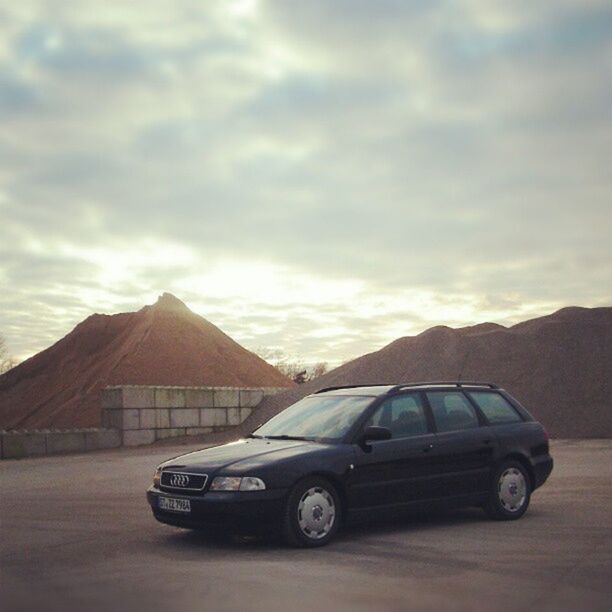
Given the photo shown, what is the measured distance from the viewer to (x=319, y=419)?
9.80m

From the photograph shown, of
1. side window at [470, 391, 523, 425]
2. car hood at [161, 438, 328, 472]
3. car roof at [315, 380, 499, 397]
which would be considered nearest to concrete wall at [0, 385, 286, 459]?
car roof at [315, 380, 499, 397]

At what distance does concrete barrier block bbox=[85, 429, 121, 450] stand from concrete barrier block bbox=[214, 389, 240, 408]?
4.41 meters

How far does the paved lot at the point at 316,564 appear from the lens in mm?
6250

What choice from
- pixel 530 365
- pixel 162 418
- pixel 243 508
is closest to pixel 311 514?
pixel 243 508

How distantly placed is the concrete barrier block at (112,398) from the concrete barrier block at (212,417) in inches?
137

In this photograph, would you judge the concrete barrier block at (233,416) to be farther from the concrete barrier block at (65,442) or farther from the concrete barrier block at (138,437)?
the concrete barrier block at (65,442)

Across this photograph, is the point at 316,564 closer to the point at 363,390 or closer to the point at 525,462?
the point at 363,390

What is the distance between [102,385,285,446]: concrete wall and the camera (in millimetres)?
26469

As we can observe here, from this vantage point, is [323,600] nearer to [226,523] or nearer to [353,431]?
[226,523]

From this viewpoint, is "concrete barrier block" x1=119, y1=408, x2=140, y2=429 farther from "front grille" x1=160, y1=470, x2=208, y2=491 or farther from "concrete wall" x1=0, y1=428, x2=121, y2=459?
"front grille" x1=160, y1=470, x2=208, y2=491

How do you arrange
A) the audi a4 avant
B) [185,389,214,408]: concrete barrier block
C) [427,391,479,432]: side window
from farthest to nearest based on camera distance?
[185,389,214,408]: concrete barrier block, [427,391,479,432]: side window, the audi a4 avant

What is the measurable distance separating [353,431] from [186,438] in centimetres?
1960

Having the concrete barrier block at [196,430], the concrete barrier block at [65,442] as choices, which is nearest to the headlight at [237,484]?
the concrete barrier block at [65,442]

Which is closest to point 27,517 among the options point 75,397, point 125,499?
point 125,499
